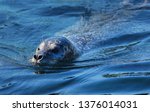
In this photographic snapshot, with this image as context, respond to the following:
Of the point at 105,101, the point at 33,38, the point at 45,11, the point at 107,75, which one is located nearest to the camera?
the point at 105,101

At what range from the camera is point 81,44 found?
37.3 ft

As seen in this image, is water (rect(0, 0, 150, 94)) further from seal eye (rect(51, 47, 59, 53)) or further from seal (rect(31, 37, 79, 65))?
seal eye (rect(51, 47, 59, 53))

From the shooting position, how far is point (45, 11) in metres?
14.8

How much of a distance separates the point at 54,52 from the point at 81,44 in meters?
1.52

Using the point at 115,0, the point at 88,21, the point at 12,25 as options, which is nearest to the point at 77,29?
the point at 88,21

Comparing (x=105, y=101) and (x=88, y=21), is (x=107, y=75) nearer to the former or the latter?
(x=105, y=101)

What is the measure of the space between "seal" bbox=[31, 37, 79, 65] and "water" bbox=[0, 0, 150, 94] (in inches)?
6.8

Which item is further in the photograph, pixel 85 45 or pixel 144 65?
pixel 85 45

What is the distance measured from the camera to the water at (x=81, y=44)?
8.64 meters

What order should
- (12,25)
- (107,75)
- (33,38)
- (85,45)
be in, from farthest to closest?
(12,25) < (33,38) < (85,45) < (107,75)

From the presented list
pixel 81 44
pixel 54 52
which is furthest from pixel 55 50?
pixel 81 44

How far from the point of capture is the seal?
9.56 meters

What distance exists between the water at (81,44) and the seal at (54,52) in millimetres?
172

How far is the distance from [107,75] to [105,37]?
288 centimetres
